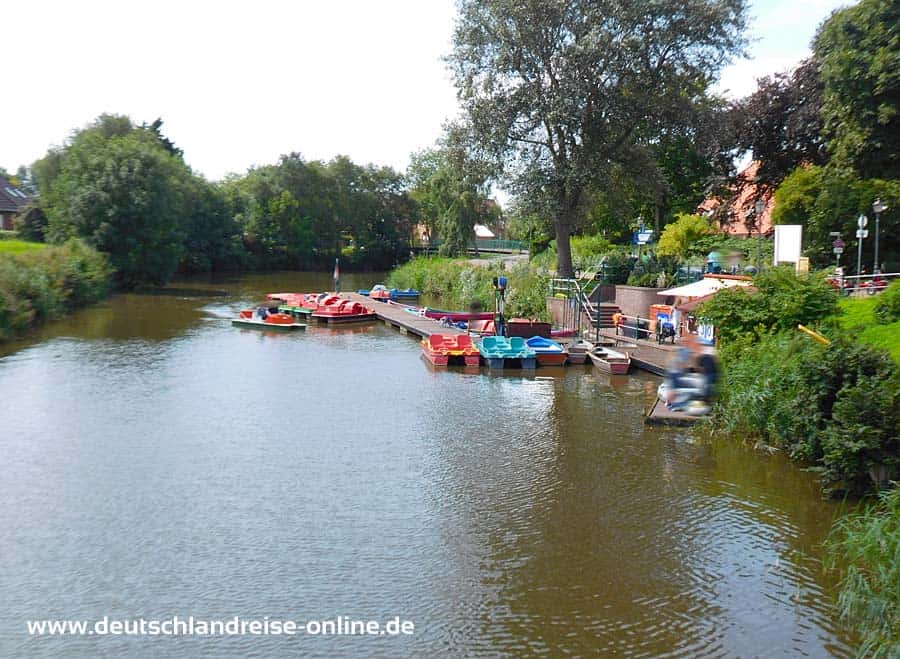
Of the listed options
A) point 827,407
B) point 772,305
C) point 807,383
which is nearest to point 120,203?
point 772,305

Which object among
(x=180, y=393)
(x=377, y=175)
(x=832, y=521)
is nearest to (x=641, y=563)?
(x=832, y=521)

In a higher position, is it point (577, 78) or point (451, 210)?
point (577, 78)

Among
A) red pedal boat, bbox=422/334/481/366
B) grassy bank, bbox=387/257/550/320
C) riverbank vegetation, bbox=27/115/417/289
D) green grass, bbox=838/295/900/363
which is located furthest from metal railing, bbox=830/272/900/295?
riverbank vegetation, bbox=27/115/417/289

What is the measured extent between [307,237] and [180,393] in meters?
57.8

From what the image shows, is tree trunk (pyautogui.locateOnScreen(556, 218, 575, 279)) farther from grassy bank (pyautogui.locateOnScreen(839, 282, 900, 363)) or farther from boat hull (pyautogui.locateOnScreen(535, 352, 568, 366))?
grassy bank (pyautogui.locateOnScreen(839, 282, 900, 363))

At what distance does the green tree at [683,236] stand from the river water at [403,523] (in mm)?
18226

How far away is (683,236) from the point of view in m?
36.8

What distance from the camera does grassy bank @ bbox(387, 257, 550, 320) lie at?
3306 centimetres

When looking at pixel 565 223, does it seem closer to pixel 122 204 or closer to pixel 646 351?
pixel 646 351

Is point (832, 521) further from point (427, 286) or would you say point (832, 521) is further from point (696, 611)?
point (427, 286)

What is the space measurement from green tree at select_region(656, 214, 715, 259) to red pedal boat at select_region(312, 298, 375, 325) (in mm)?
14127

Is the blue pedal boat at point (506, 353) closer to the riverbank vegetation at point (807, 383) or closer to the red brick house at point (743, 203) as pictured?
the riverbank vegetation at point (807, 383)

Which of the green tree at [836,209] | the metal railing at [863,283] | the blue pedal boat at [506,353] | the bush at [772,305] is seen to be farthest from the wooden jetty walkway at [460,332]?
the green tree at [836,209]

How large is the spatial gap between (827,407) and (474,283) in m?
32.0
